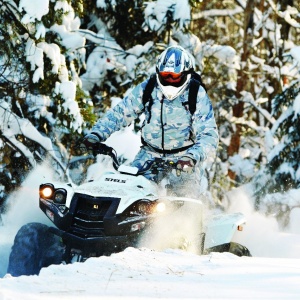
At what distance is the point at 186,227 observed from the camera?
700 cm

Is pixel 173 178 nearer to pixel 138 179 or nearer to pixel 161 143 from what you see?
pixel 161 143

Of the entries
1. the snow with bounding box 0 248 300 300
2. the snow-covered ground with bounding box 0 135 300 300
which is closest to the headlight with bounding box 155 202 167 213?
the snow-covered ground with bounding box 0 135 300 300

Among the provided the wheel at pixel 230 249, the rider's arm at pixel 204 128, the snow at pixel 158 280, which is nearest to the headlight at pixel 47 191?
the snow at pixel 158 280

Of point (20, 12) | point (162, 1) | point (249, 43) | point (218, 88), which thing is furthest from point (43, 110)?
point (249, 43)

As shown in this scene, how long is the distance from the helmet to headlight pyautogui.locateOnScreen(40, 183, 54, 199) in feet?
5.54

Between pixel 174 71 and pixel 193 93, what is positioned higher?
pixel 174 71

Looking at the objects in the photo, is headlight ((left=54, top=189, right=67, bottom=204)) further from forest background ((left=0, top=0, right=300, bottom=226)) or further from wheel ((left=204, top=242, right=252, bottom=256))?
forest background ((left=0, top=0, right=300, bottom=226))

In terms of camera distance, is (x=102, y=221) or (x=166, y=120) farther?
(x=166, y=120)

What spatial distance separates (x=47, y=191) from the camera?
6656mm

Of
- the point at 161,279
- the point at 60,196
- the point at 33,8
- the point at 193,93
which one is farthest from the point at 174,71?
the point at 33,8

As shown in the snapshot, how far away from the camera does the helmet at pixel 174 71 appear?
737cm

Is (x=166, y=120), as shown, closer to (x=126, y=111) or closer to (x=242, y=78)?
(x=126, y=111)

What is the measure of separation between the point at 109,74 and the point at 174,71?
8218 mm

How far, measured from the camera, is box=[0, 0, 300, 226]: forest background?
10.9 m
